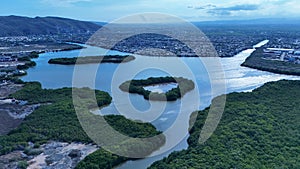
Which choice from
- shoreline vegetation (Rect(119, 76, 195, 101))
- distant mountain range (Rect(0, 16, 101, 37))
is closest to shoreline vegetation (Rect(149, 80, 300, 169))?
shoreline vegetation (Rect(119, 76, 195, 101))

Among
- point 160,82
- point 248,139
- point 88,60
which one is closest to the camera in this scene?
point 248,139

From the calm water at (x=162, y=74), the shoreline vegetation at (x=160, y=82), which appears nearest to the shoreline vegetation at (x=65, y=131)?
the calm water at (x=162, y=74)

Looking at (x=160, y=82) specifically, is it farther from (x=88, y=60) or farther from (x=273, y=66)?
(x=88, y=60)

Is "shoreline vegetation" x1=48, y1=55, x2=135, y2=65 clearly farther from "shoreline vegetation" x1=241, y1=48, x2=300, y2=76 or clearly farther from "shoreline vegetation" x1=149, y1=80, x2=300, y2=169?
"shoreline vegetation" x1=149, y1=80, x2=300, y2=169

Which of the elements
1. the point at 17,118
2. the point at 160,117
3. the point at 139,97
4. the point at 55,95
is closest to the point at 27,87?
the point at 55,95

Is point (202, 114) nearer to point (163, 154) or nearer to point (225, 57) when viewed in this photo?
point (163, 154)

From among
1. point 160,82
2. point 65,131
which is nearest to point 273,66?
point 160,82
